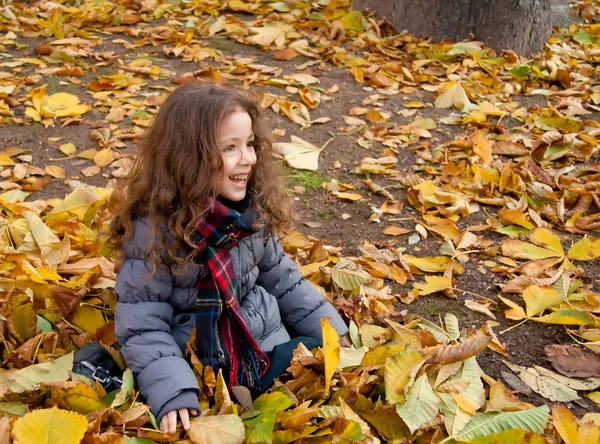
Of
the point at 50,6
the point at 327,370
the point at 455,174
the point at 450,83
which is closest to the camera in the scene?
the point at 327,370

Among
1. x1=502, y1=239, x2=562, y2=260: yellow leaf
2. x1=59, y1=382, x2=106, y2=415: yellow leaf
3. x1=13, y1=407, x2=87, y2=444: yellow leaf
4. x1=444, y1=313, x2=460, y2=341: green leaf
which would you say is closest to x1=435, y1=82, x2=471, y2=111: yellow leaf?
x1=502, y1=239, x2=562, y2=260: yellow leaf

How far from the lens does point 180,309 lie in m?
2.07

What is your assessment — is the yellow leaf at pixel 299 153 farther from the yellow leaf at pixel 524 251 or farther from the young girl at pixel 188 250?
the young girl at pixel 188 250

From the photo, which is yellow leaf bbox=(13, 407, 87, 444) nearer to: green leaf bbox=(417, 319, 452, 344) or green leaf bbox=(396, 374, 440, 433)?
green leaf bbox=(396, 374, 440, 433)

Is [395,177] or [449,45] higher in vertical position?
[449,45]

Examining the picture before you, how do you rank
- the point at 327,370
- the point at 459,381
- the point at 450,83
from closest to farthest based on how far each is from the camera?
the point at 327,370, the point at 459,381, the point at 450,83

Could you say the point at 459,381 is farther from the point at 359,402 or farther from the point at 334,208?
the point at 334,208

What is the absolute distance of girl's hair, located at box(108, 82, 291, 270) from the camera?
1.97 meters

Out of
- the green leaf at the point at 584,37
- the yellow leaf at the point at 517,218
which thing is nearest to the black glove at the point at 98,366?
the yellow leaf at the point at 517,218

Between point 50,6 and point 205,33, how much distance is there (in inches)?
51.2

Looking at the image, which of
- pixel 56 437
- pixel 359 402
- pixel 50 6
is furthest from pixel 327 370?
pixel 50 6

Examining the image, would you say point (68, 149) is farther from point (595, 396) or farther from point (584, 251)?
point (595, 396)

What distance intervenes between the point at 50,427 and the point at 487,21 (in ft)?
13.5

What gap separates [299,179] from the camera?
3.49 meters
